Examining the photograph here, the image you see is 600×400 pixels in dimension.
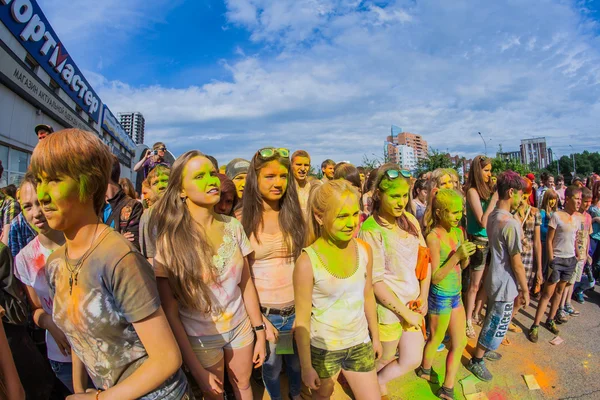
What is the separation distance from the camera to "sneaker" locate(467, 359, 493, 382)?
325 cm

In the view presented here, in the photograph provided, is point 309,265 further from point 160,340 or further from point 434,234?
point 434,234

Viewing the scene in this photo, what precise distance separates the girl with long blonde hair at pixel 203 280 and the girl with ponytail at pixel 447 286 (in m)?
1.64

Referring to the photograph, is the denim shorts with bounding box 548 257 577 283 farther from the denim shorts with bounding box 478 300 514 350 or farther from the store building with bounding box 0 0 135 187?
the store building with bounding box 0 0 135 187

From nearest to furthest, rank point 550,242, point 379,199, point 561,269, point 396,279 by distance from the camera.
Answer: point 396,279
point 379,199
point 561,269
point 550,242

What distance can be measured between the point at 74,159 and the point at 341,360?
1.92 m

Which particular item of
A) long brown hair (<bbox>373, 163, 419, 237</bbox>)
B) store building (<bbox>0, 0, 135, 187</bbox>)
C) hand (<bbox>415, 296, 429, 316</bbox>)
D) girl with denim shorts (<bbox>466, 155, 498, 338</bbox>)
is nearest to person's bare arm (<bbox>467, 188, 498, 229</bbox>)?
girl with denim shorts (<bbox>466, 155, 498, 338</bbox>)

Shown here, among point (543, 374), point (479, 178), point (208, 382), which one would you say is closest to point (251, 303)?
point (208, 382)

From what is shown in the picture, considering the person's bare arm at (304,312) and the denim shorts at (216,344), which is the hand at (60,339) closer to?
the denim shorts at (216,344)

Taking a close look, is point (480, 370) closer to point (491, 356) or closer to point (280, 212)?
point (491, 356)

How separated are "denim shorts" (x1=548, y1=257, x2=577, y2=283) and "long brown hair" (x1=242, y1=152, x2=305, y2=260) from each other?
3.93m

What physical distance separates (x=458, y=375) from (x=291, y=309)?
214 cm

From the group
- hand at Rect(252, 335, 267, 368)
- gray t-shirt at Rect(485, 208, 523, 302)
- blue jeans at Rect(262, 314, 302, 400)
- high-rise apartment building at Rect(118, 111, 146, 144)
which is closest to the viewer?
hand at Rect(252, 335, 267, 368)

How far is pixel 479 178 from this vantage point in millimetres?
4395

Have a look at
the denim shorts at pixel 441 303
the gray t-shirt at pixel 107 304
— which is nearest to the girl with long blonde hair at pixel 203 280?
the gray t-shirt at pixel 107 304
